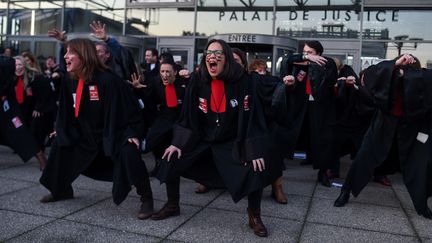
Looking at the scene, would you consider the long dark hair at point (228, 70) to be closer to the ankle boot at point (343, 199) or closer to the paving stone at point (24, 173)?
the ankle boot at point (343, 199)

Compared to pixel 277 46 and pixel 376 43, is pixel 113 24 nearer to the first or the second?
pixel 277 46

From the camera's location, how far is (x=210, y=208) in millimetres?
4891

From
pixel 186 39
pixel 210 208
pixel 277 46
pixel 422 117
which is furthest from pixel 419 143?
pixel 186 39

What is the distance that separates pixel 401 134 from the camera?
194 inches

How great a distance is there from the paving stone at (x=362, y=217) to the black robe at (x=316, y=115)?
0.89 m

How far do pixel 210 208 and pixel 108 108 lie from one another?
151 cm

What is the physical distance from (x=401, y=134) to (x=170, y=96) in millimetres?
2859

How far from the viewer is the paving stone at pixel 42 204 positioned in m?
4.56

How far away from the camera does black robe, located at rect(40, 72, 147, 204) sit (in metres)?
4.44

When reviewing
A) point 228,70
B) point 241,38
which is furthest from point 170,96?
point 241,38

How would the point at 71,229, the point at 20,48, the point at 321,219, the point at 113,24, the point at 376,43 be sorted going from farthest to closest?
the point at 20,48 < the point at 113,24 < the point at 376,43 < the point at 321,219 < the point at 71,229

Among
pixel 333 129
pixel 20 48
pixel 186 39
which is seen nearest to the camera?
pixel 333 129

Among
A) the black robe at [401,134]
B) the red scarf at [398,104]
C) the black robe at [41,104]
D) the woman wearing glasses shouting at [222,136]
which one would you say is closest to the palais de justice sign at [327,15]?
the black robe at [41,104]

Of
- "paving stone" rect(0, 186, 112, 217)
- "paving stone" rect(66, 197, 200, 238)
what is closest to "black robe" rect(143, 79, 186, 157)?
"paving stone" rect(0, 186, 112, 217)
